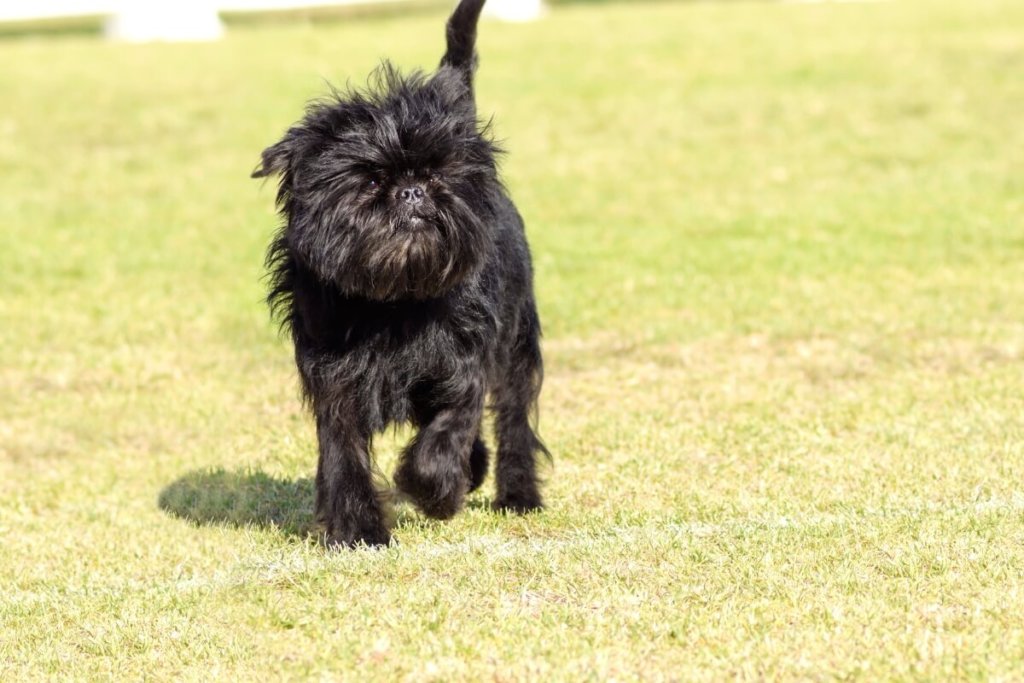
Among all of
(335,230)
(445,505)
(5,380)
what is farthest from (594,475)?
(5,380)

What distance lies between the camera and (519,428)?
7.92 meters

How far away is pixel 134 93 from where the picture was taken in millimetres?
23688

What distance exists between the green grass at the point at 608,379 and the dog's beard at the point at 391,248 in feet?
3.97

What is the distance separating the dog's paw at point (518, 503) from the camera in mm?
7821

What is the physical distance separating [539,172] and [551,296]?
18.7ft

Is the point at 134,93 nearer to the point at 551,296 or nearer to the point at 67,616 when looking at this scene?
the point at 551,296

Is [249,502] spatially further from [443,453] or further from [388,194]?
[388,194]

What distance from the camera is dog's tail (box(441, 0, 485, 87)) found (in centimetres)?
769

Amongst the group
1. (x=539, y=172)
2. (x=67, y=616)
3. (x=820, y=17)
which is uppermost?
(x=820, y=17)

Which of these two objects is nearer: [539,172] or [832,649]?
[832,649]

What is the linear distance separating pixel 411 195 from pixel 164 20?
985 inches

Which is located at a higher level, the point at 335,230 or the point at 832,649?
the point at 335,230

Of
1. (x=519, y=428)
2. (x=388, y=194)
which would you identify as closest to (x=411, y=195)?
(x=388, y=194)

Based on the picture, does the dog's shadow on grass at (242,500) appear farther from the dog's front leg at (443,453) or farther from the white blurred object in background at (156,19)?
the white blurred object in background at (156,19)
